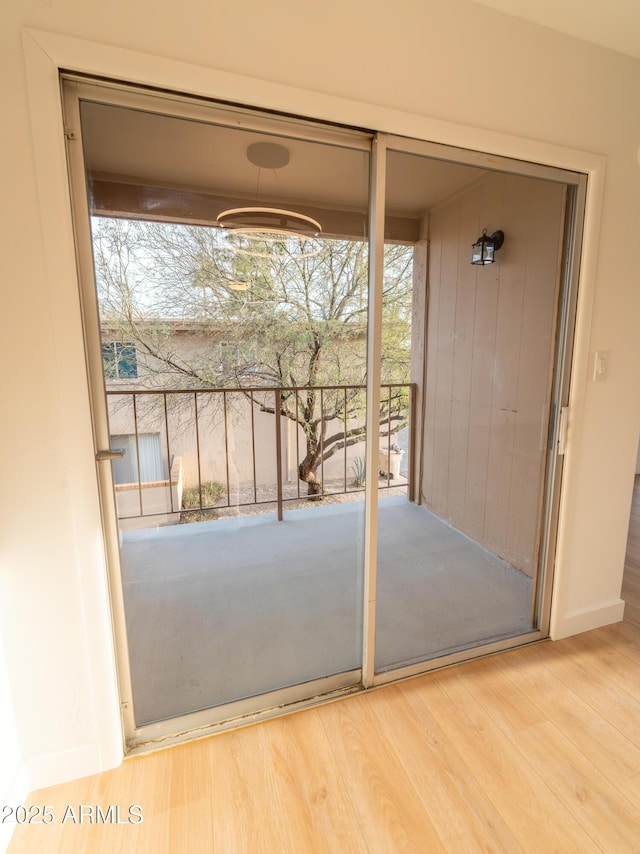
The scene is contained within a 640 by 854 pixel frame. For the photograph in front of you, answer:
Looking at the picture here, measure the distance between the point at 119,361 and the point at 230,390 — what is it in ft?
1.21

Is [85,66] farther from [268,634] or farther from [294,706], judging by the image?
[294,706]

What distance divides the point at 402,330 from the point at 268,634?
1.44m

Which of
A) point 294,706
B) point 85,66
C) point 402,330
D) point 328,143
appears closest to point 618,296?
point 402,330

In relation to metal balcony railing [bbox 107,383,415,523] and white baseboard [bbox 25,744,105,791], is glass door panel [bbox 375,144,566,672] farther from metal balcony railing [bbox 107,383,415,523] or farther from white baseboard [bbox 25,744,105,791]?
white baseboard [bbox 25,744,105,791]

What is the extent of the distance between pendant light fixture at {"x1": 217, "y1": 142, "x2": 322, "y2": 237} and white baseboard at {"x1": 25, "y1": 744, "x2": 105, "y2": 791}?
Result: 1.80 m

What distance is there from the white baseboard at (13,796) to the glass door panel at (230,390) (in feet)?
1.15

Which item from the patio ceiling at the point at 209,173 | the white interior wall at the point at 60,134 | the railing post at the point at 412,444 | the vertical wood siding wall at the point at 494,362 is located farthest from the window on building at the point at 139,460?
the vertical wood siding wall at the point at 494,362

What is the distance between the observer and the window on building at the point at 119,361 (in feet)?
4.27

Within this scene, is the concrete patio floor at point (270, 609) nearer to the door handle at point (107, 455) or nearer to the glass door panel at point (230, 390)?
the glass door panel at point (230, 390)

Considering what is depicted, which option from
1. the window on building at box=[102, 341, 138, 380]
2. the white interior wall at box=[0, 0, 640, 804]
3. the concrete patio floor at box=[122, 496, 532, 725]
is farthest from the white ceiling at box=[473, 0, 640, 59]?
the concrete patio floor at box=[122, 496, 532, 725]

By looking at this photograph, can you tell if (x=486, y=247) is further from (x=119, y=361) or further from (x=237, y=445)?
(x=119, y=361)

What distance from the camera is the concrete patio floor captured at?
1.58 m

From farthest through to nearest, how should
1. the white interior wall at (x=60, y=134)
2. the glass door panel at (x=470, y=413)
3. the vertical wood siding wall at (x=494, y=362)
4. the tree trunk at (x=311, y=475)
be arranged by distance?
the vertical wood siding wall at (x=494, y=362) < the glass door panel at (x=470, y=413) < the tree trunk at (x=311, y=475) < the white interior wall at (x=60, y=134)

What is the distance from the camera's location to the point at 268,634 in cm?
182
